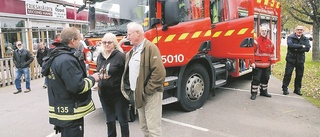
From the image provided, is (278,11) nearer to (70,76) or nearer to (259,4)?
(259,4)

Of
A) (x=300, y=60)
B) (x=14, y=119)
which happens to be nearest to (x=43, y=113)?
(x=14, y=119)

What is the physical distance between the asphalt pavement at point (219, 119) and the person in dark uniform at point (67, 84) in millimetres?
1609

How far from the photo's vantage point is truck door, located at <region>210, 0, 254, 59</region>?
5.16 meters

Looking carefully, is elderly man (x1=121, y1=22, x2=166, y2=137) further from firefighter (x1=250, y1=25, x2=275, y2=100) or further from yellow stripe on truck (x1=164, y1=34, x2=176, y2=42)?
firefighter (x1=250, y1=25, x2=275, y2=100)

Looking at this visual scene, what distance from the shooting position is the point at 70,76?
7.68ft

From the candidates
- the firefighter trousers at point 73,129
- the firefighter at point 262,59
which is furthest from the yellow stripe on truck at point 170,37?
the firefighter at point 262,59

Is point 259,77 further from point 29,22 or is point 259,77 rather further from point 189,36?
point 29,22

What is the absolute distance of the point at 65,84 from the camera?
7.79 feet

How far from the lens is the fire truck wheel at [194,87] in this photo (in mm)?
4770

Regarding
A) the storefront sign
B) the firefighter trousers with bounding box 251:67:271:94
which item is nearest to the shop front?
the storefront sign

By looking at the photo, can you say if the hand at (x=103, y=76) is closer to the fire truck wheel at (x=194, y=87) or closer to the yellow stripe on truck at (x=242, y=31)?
the fire truck wheel at (x=194, y=87)

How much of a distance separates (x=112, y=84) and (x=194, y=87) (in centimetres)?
212

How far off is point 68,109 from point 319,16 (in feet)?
42.2

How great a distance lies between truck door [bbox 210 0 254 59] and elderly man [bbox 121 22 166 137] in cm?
277
